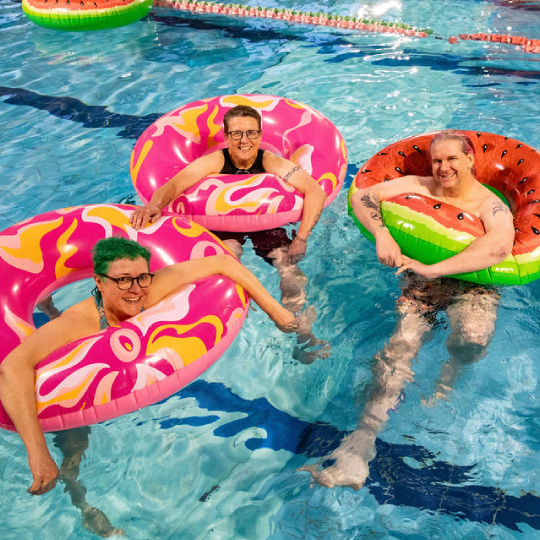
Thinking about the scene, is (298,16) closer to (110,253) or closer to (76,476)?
(110,253)

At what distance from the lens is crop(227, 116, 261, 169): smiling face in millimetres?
3984

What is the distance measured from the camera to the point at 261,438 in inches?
128

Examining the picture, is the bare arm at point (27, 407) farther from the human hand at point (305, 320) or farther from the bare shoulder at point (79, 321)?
the human hand at point (305, 320)

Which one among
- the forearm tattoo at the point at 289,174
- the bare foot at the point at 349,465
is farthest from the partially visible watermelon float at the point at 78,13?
the bare foot at the point at 349,465

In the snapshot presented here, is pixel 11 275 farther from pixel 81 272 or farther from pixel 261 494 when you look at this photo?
pixel 261 494

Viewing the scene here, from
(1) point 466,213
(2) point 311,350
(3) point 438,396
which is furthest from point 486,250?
(2) point 311,350

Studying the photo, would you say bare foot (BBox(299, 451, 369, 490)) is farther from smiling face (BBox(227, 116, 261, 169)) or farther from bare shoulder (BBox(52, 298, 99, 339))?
smiling face (BBox(227, 116, 261, 169))

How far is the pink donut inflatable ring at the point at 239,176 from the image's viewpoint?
3.95 meters

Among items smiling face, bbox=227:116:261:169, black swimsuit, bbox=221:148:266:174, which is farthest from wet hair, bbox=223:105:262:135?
black swimsuit, bbox=221:148:266:174

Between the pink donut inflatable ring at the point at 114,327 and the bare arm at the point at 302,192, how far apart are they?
2.44ft

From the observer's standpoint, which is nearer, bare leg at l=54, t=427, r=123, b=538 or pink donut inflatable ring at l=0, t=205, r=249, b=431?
pink donut inflatable ring at l=0, t=205, r=249, b=431

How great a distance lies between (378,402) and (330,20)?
751 cm

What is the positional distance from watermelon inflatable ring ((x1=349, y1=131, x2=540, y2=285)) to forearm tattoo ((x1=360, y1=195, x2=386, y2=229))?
0.03 metres

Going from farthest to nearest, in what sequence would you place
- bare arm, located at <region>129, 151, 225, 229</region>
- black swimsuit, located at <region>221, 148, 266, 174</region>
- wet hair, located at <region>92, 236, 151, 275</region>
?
black swimsuit, located at <region>221, 148, 266, 174</region>
bare arm, located at <region>129, 151, 225, 229</region>
wet hair, located at <region>92, 236, 151, 275</region>
